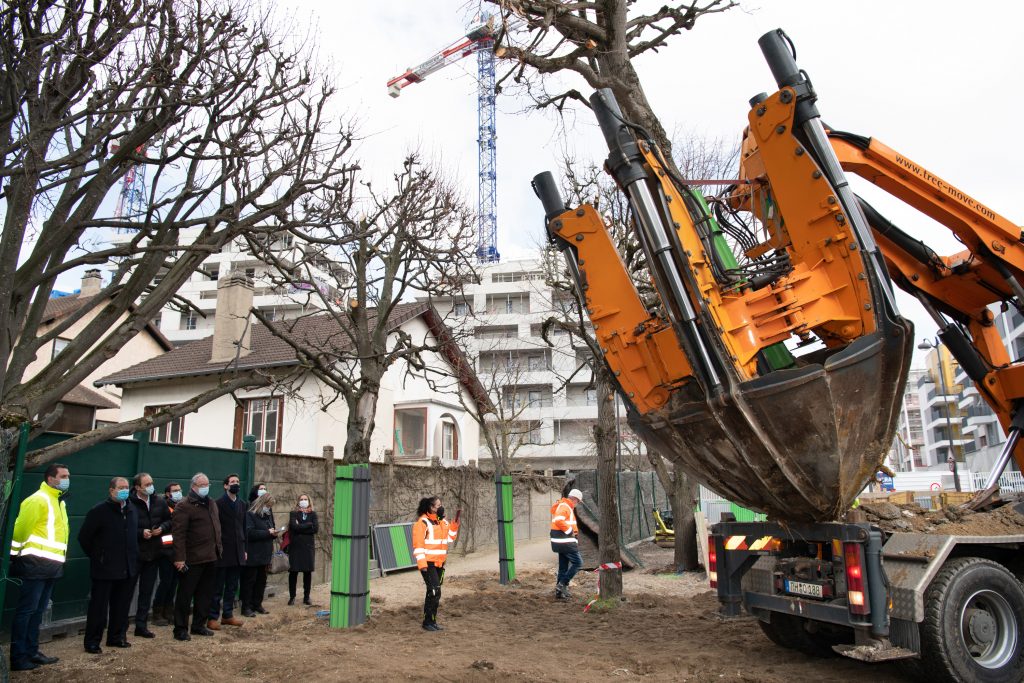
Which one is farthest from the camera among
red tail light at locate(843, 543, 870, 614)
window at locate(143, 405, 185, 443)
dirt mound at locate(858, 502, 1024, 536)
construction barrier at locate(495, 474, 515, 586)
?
window at locate(143, 405, 185, 443)

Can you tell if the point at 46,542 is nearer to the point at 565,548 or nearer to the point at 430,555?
the point at 430,555

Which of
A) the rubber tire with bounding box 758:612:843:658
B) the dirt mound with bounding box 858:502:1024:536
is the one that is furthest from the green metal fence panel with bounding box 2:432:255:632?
the dirt mound with bounding box 858:502:1024:536

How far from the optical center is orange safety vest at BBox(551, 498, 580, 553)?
11.9 m

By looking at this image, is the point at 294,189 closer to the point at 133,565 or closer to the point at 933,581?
the point at 133,565

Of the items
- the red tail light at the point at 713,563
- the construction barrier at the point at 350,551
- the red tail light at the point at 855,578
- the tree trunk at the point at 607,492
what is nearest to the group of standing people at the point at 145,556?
the construction barrier at the point at 350,551

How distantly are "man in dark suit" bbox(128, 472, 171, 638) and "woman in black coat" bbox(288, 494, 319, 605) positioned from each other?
9.21 feet

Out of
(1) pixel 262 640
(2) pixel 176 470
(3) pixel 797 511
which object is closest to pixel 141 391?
(2) pixel 176 470

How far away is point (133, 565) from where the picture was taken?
7.76 metres

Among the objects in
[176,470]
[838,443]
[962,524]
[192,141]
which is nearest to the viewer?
[838,443]

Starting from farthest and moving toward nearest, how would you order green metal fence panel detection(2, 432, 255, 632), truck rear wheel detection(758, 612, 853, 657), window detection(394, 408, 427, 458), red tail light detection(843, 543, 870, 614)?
window detection(394, 408, 427, 458) < green metal fence panel detection(2, 432, 255, 632) < truck rear wheel detection(758, 612, 853, 657) < red tail light detection(843, 543, 870, 614)

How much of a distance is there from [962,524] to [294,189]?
7527 millimetres

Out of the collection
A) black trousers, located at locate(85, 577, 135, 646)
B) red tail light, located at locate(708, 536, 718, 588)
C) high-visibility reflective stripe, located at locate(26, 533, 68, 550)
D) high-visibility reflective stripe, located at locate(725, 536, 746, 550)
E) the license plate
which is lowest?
black trousers, located at locate(85, 577, 135, 646)

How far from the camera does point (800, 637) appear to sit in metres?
7.14

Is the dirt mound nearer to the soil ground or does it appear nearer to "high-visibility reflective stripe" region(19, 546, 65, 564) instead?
the soil ground
